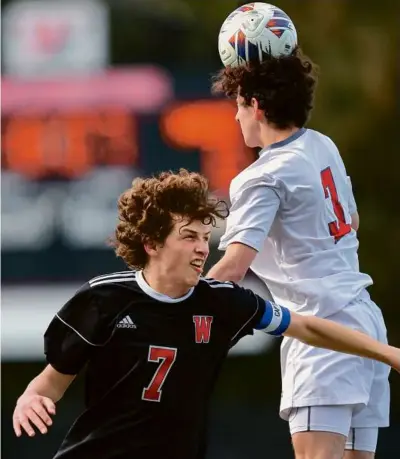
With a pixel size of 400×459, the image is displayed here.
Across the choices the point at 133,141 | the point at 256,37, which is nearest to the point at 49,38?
the point at 133,141

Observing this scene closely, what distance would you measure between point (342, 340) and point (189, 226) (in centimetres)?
56

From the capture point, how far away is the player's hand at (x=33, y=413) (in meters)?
4.26

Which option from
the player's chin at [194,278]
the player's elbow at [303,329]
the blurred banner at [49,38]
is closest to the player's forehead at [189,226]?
the player's chin at [194,278]

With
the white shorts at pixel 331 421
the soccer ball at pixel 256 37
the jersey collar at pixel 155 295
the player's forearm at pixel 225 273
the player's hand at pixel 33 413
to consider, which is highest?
the soccer ball at pixel 256 37

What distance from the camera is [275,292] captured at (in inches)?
198

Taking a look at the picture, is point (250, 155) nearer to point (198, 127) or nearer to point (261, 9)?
point (198, 127)

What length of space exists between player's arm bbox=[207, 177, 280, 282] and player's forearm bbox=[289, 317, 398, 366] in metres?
0.33

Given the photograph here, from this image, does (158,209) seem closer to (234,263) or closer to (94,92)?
(234,263)

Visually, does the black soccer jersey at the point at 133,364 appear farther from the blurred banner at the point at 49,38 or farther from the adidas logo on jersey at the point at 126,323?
the blurred banner at the point at 49,38

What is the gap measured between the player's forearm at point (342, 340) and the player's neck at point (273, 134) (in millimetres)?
745

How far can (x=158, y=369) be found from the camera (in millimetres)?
4426

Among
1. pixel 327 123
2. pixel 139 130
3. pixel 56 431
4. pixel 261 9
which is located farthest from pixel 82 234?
pixel 261 9

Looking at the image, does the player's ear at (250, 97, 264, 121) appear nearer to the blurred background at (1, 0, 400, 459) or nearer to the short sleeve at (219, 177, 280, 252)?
the short sleeve at (219, 177, 280, 252)

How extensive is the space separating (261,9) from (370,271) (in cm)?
903
